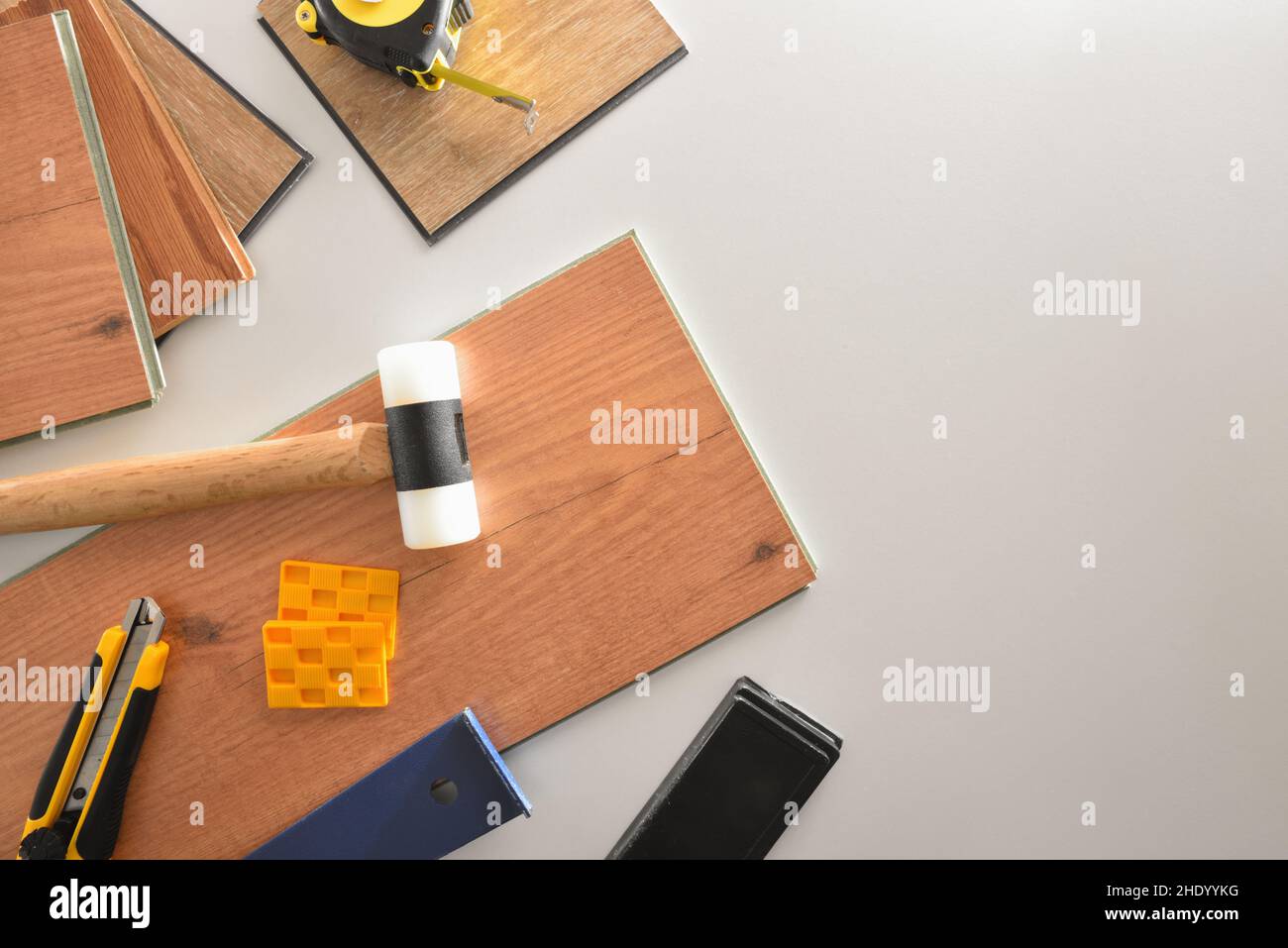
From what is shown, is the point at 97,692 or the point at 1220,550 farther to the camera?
the point at 1220,550

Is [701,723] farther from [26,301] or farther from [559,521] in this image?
[26,301]

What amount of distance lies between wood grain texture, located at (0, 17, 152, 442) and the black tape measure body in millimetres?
398

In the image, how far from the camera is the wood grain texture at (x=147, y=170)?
1096mm

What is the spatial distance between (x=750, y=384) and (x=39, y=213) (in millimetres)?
1037

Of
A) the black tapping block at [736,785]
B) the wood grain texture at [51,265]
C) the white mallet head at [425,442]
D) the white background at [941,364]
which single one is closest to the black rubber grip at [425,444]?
the white mallet head at [425,442]

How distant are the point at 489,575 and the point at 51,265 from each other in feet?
2.47

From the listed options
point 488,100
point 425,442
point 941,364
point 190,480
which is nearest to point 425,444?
point 425,442

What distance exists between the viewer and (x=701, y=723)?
114 centimetres

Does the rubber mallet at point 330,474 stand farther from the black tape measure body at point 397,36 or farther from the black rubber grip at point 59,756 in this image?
the black tape measure body at point 397,36

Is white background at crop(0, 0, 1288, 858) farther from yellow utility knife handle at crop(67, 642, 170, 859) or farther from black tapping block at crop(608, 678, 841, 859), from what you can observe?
yellow utility knife handle at crop(67, 642, 170, 859)

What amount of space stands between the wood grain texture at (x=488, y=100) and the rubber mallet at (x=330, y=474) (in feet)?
0.88

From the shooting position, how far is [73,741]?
107 centimetres

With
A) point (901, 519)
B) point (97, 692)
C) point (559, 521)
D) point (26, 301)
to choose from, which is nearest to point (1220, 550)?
point (901, 519)
